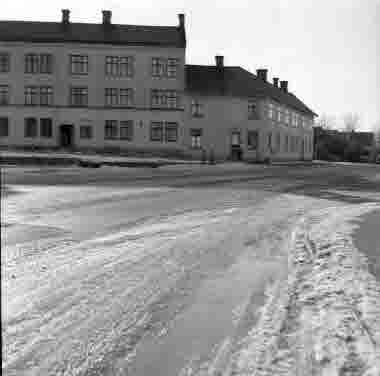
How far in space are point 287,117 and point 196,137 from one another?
651 inches

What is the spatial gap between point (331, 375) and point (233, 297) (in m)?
1.68

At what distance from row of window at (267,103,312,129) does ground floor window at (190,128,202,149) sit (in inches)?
347

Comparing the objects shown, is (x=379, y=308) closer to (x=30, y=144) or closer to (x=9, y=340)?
(x=9, y=340)

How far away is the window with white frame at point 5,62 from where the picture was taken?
4659 cm

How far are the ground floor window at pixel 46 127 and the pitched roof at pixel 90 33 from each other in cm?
769

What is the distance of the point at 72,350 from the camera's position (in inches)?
123

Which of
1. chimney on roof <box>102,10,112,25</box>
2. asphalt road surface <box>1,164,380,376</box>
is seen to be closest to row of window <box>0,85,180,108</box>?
chimney on roof <box>102,10,112,25</box>

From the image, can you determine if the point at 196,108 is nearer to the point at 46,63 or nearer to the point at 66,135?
the point at 66,135

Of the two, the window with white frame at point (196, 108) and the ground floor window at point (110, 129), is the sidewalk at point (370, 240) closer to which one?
the ground floor window at point (110, 129)

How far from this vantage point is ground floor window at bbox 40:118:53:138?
154ft

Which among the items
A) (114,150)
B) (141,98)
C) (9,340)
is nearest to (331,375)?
(9,340)

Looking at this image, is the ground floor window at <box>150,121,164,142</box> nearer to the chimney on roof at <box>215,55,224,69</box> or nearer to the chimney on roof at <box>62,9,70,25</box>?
the chimney on roof at <box>215,55,224,69</box>

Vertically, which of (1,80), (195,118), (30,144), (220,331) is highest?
(1,80)

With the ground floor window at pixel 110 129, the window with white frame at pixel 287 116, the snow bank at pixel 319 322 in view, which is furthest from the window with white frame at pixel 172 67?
the snow bank at pixel 319 322
